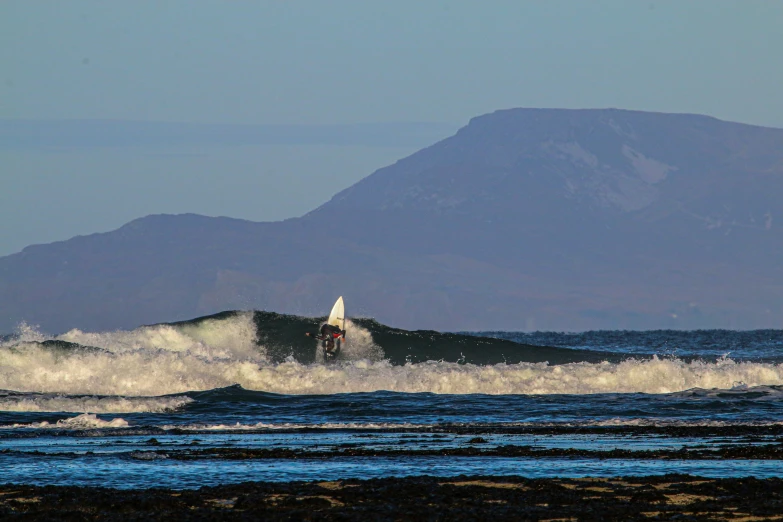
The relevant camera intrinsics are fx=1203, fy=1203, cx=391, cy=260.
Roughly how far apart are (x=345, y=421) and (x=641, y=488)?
1248 centimetres

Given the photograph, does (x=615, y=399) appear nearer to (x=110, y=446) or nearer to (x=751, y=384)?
(x=751, y=384)

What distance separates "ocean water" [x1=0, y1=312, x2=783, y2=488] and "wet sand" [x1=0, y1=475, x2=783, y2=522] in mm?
1095

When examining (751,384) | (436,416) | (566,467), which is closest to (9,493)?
(566,467)

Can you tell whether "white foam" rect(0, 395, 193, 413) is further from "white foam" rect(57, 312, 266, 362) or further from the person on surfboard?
the person on surfboard

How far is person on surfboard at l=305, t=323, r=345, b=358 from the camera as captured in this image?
157ft

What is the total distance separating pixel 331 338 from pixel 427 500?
33.0 metres

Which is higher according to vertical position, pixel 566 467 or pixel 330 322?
pixel 330 322

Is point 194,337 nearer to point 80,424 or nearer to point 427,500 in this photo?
point 80,424

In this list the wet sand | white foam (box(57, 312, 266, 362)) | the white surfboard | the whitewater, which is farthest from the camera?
the white surfboard

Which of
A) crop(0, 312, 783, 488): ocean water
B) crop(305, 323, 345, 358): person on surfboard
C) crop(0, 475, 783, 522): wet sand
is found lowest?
crop(0, 475, 783, 522): wet sand

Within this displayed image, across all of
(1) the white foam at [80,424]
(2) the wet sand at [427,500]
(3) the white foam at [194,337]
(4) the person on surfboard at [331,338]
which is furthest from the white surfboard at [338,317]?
A: (2) the wet sand at [427,500]

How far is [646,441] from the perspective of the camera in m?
21.8

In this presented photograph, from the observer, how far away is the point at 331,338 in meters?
47.7

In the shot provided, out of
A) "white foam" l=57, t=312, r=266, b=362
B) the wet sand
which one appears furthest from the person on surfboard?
the wet sand
